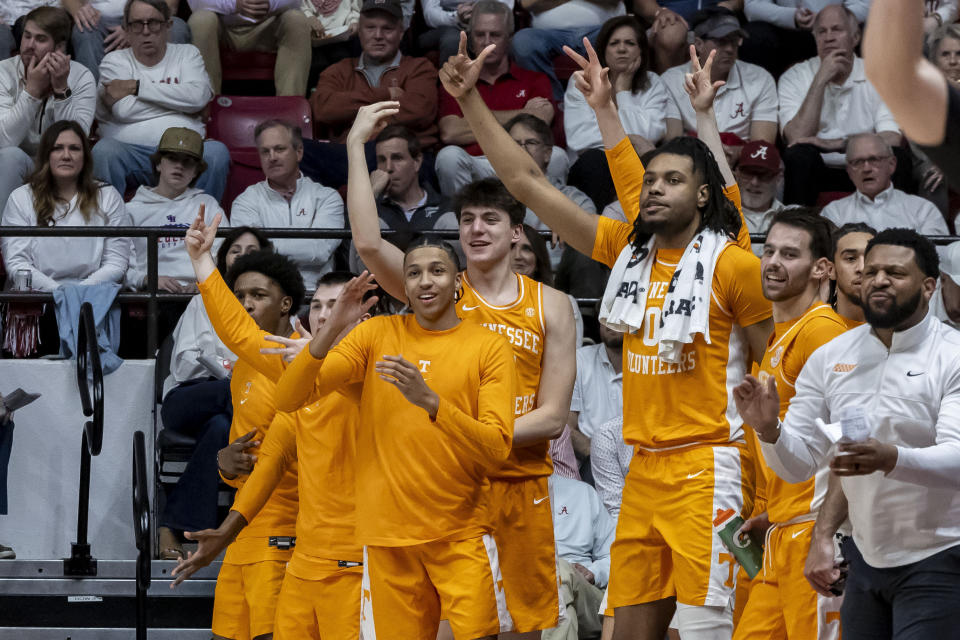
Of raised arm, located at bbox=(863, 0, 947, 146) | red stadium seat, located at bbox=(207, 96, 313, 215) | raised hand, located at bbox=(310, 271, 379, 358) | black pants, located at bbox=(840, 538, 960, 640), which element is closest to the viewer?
raised arm, located at bbox=(863, 0, 947, 146)

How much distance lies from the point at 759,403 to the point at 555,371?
1.43m

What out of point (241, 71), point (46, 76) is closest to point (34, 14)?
point (46, 76)

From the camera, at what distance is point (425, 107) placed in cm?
904

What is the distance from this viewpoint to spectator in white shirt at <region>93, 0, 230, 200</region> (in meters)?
8.62

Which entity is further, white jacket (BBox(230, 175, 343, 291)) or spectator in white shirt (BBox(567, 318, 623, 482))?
white jacket (BBox(230, 175, 343, 291))

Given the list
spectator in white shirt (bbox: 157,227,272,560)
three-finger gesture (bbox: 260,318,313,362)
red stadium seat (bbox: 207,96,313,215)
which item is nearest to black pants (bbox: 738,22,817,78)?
red stadium seat (bbox: 207,96,313,215)

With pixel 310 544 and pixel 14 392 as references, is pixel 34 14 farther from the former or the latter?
pixel 310 544

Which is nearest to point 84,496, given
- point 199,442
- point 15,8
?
point 199,442

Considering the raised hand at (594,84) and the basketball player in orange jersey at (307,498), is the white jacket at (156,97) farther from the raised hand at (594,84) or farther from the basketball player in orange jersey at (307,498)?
the raised hand at (594,84)

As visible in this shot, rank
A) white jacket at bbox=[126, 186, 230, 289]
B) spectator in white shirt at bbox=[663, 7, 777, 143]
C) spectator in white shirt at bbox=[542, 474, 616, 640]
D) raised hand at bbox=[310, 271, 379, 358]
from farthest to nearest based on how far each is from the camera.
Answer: spectator in white shirt at bbox=[663, 7, 777, 143]
white jacket at bbox=[126, 186, 230, 289]
spectator in white shirt at bbox=[542, 474, 616, 640]
raised hand at bbox=[310, 271, 379, 358]

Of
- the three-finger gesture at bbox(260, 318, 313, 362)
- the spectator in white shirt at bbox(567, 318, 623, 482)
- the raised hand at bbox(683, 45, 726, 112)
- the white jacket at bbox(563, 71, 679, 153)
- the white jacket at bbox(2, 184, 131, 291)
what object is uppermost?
the white jacket at bbox(563, 71, 679, 153)

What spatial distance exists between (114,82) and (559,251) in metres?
3.32

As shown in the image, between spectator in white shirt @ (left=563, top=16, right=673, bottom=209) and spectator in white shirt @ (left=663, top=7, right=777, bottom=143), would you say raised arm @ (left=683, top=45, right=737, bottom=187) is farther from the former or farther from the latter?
spectator in white shirt @ (left=663, top=7, right=777, bottom=143)

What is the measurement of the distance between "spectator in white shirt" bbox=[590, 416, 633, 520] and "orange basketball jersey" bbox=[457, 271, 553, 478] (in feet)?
6.18
